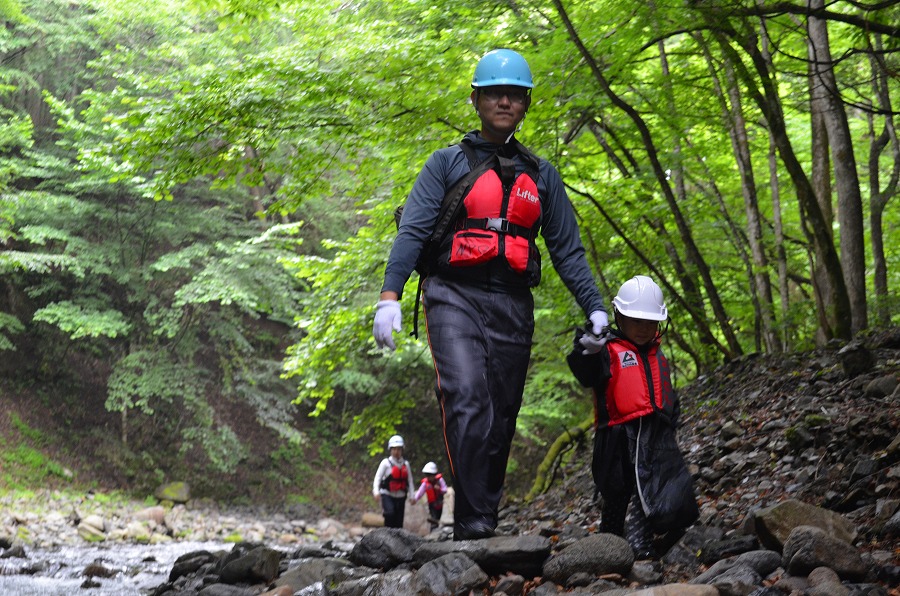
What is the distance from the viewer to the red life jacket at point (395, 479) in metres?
12.9

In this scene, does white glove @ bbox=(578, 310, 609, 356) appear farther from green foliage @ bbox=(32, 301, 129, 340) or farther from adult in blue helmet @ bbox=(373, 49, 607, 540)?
green foliage @ bbox=(32, 301, 129, 340)

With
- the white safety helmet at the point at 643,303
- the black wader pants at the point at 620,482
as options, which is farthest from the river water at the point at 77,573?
the white safety helmet at the point at 643,303

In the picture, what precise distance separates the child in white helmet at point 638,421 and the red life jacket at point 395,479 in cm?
868

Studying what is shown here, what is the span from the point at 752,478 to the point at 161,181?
541 centimetres

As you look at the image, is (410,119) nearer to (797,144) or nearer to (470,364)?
(470,364)

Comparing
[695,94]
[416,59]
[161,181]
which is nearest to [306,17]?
[416,59]

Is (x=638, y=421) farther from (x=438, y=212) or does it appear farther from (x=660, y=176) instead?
(x=660, y=176)

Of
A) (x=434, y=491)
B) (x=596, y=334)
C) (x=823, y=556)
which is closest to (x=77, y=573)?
(x=596, y=334)

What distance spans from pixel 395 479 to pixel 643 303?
913cm

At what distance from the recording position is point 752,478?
5723mm

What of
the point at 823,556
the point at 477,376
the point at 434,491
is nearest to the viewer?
the point at 823,556

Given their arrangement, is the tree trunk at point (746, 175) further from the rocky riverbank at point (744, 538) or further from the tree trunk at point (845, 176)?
the rocky riverbank at point (744, 538)

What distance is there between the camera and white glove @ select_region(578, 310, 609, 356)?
4.14m

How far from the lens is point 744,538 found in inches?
151
